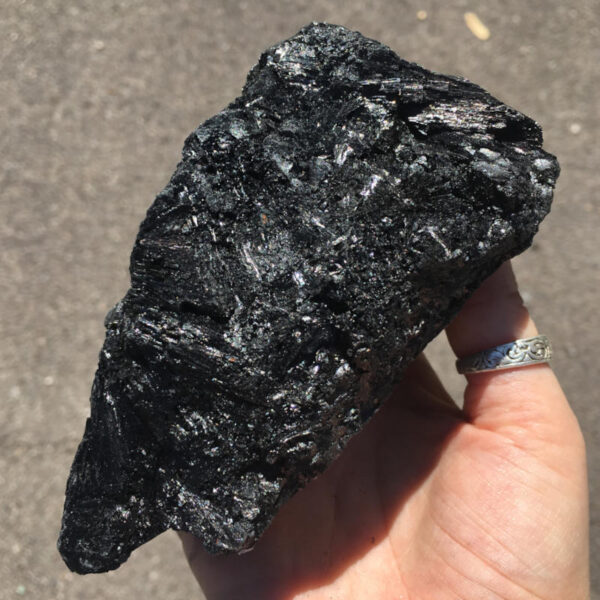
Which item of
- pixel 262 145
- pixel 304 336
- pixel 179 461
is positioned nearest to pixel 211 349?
pixel 304 336

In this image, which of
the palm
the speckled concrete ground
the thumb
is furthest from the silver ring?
the speckled concrete ground

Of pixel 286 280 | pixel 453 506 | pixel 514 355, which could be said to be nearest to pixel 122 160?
pixel 286 280

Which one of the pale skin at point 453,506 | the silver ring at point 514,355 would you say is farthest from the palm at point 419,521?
the silver ring at point 514,355

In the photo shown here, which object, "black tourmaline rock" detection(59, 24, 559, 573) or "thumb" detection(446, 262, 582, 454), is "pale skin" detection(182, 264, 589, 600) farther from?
"black tourmaline rock" detection(59, 24, 559, 573)

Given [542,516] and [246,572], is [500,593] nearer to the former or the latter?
[542,516]

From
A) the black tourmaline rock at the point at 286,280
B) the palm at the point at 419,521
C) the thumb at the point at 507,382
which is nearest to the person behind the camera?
the black tourmaline rock at the point at 286,280

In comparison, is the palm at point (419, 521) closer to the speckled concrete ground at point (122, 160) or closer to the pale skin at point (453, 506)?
the pale skin at point (453, 506)

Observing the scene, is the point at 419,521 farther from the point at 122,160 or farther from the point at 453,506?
the point at 122,160
